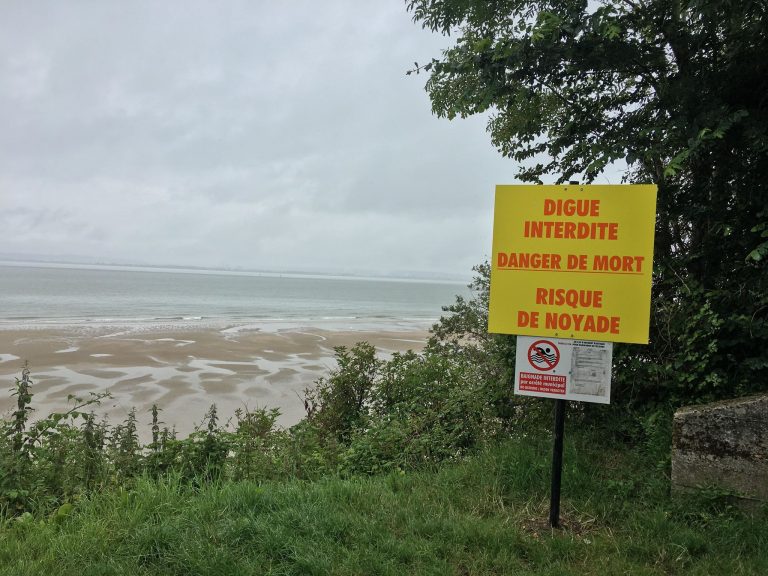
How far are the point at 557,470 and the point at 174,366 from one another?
14.9m

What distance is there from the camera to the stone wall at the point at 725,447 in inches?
145

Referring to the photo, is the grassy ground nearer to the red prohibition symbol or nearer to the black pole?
the black pole

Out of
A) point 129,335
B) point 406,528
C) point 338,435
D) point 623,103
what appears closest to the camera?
point 406,528

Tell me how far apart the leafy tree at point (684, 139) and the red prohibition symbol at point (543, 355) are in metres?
1.51

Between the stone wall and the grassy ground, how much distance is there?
178 mm

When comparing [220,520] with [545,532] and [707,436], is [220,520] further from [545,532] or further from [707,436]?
[707,436]

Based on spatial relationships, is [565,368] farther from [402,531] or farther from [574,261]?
[402,531]

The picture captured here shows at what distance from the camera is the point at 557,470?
372cm

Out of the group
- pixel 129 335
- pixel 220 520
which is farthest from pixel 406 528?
pixel 129 335

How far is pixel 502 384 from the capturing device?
5523mm

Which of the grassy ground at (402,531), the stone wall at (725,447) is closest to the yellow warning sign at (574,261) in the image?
the stone wall at (725,447)

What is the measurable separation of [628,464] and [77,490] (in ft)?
15.9

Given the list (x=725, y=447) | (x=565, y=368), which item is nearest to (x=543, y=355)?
(x=565, y=368)

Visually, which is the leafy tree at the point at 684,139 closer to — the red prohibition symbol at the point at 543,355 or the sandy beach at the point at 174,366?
the red prohibition symbol at the point at 543,355
